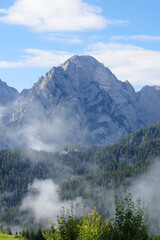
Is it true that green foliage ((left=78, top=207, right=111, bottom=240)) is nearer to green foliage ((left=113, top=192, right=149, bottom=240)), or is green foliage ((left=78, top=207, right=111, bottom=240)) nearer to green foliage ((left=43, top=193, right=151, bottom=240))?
green foliage ((left=43, top=193, right=151, bottom=240))

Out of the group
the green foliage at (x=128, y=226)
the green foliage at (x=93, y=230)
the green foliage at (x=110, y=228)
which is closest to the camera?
the green foliage at (x=93, y=230)

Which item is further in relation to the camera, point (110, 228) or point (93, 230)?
point (110, 228)

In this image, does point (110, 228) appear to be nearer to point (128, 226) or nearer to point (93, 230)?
point (128, 226)

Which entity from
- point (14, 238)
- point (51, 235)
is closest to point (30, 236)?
point (14, 238)

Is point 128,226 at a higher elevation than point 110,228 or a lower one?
higher

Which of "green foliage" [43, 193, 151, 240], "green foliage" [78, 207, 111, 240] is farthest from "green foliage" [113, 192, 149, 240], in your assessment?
"green foliage" [78, 207, 111, 240]

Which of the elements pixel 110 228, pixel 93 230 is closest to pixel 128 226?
pixel 110 228

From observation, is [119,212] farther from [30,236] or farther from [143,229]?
[30,236]

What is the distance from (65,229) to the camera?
167ft

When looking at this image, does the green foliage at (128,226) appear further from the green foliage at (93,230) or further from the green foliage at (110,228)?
the green foliage at (93,230)

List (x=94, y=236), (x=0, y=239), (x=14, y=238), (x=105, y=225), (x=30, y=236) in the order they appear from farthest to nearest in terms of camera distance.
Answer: (x=30, y=236) → (x=14, y=238) → (x=0, y=239) → (x=105, y=225) → (x=94, y=236)

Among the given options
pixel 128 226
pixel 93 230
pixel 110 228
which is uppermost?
pixel 93 230

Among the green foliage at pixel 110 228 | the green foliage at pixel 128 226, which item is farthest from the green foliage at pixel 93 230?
the green foliage at pixel 128 226

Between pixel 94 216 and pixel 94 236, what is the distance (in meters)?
4.64
